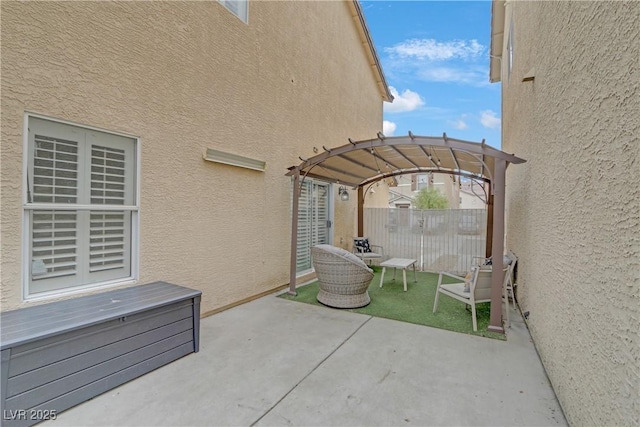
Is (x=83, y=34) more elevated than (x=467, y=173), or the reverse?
(x=83, y=34)

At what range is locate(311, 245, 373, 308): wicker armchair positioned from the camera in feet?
18.2

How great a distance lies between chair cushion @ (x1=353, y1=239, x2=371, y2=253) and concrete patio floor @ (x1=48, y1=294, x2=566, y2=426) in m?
5.04

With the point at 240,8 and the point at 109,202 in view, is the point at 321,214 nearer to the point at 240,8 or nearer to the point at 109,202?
the point at 240,8

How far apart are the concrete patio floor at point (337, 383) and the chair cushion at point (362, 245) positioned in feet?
16.5

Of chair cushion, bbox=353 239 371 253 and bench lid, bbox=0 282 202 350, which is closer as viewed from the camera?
bench lid, bbox=0 282 202 350

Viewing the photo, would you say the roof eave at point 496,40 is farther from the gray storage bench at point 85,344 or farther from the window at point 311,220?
the gray storage bench at point 85,344

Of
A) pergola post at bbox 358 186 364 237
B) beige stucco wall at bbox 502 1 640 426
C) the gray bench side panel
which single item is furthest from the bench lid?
pergola post at bbox 358 186 364 237

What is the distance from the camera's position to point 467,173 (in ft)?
27.4

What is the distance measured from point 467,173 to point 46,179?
28.2 feet

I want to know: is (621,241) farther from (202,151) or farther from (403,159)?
(403,159)

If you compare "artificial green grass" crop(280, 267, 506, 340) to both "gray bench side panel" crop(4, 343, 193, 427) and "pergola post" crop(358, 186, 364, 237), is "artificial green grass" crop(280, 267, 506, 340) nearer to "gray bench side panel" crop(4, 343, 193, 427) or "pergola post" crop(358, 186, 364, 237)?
"pergola post" crop(358, 186, 364, 237)

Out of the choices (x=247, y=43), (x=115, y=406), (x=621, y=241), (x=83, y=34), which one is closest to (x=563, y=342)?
(x=621, y=241)

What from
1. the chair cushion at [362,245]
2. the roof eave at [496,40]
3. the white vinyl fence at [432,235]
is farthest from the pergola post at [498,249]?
the roof eave at [496,40]

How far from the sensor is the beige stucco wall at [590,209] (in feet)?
5.49
